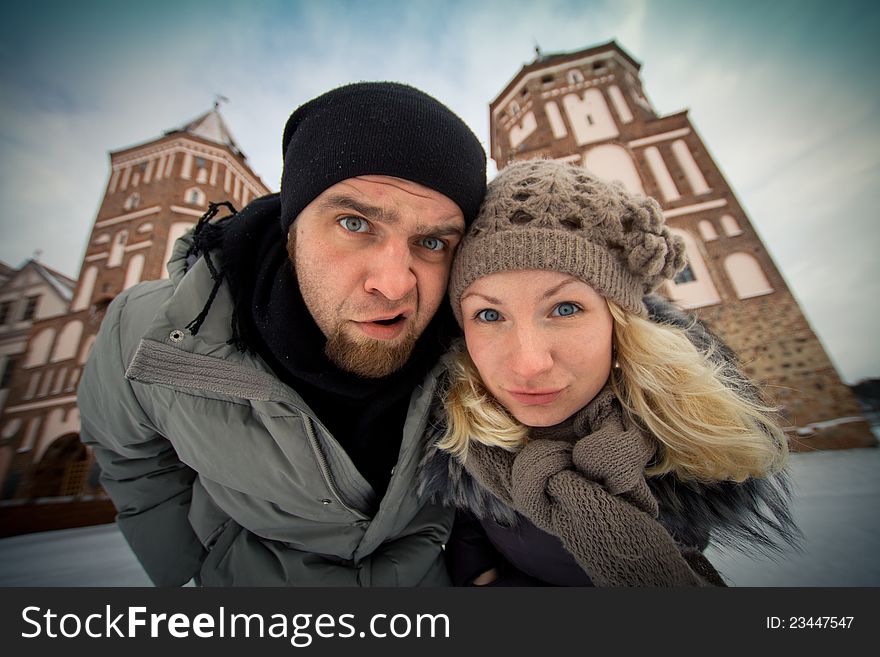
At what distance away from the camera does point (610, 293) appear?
97 centimetres

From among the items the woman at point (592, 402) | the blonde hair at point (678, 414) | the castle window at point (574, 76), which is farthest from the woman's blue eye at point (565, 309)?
the castle window at point (574, 76)

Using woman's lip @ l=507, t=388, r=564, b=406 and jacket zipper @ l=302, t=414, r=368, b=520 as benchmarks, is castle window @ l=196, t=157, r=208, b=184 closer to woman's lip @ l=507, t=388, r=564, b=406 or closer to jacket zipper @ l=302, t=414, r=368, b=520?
jacket zipper @ l=302, t=414, r=368, b=520

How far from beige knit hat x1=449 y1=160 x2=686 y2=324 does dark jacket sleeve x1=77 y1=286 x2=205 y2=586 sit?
1357mm

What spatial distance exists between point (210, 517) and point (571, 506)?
4.67ft

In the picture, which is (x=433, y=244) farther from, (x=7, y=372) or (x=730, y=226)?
(x=7, y=372)

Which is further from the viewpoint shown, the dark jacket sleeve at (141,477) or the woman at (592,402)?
the dark jacket sleeve at (141,477)

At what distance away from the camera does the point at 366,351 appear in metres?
1.10

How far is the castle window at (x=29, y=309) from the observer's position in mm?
8444

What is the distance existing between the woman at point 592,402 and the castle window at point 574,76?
37.4 feet

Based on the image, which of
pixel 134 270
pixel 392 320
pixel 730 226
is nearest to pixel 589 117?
pixel 730 226

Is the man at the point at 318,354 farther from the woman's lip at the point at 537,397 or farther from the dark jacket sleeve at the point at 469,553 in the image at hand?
the woman's lip at the point at 537,397

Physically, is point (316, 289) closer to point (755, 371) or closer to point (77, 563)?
point (77, 563)

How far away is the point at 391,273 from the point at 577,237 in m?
0.57

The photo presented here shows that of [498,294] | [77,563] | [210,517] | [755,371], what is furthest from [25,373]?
[755,371]
